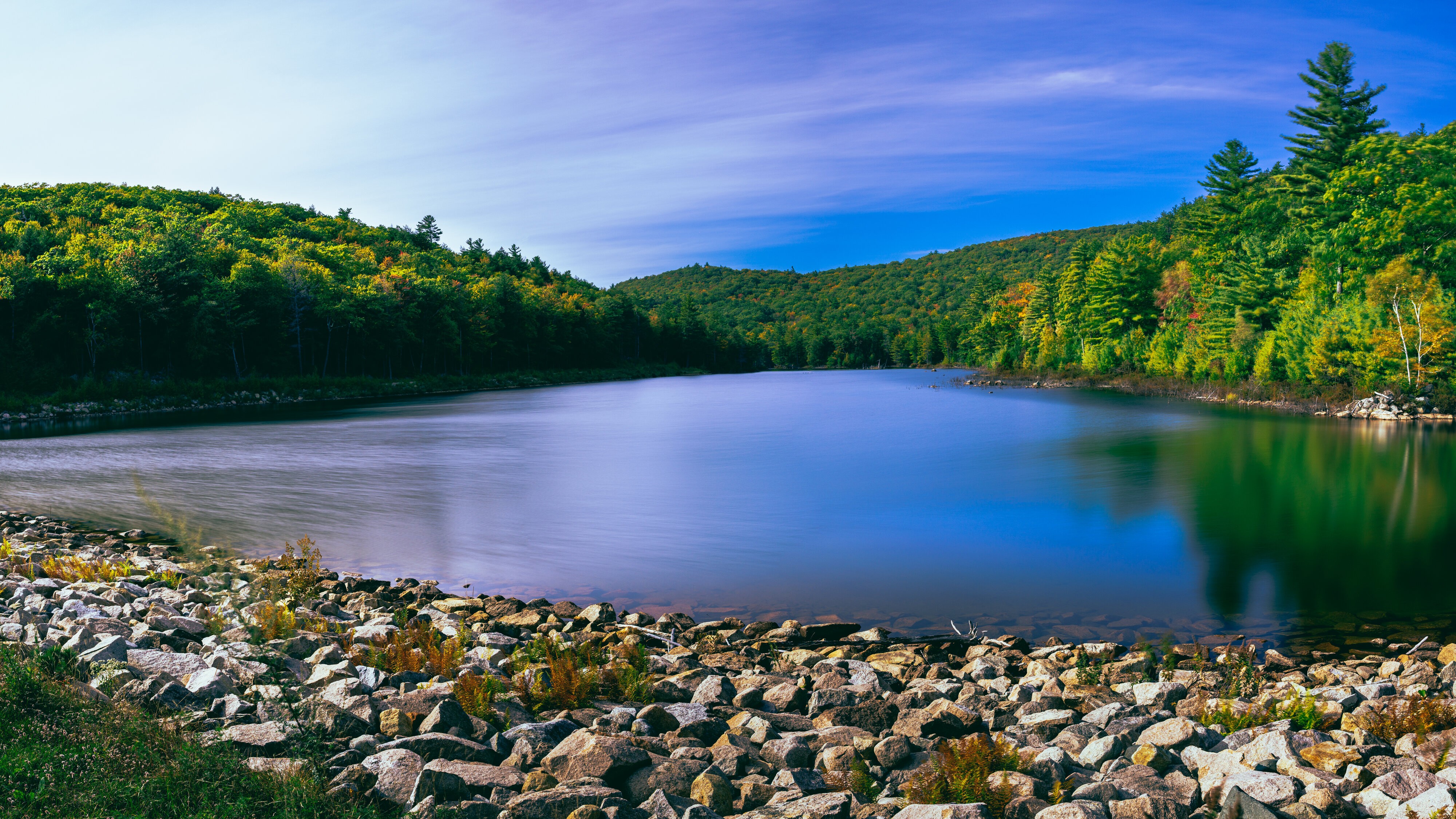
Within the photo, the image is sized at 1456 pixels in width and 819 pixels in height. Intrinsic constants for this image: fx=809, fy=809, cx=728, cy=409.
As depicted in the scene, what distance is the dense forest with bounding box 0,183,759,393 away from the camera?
4559cm

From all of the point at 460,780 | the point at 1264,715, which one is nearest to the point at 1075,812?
the point at 1264,715

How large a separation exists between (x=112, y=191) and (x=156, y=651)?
10209 cm

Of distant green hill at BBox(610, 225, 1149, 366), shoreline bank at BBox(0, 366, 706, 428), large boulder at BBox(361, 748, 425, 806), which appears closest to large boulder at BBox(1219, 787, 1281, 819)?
large boulder at BBox(361, 748, 425, 806)

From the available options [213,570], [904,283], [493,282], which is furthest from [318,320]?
[904,283]

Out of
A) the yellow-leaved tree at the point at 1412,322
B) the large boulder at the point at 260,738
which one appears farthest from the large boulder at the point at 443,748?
the yellow-leaved tree at the point at 1412,322

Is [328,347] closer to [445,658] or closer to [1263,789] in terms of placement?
[445,658]

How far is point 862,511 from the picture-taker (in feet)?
48.7

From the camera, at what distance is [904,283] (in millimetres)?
184750

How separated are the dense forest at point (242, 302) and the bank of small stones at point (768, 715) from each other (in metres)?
47.8

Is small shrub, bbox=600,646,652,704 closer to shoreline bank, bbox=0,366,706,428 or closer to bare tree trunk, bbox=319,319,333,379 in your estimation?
shoreline bank, bbox=0,366,706,428

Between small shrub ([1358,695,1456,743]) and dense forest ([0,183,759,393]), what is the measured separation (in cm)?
5372

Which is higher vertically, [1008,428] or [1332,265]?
[1332,265]

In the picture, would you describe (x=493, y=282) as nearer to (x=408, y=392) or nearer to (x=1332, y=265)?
(x=408, y=392)

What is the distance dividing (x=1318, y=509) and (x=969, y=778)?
46.1 ft
